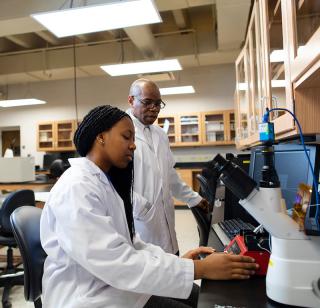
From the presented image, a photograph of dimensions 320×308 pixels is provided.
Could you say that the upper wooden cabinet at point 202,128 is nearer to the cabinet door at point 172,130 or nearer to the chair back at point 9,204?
the cabinet door at point 172,130

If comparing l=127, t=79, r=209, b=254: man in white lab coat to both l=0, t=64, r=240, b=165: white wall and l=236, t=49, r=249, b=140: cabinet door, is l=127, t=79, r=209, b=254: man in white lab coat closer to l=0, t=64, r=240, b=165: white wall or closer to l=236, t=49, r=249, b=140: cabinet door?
l=236, t=49, r=249, b=140: cabinet door

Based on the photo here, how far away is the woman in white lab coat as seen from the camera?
792 mm

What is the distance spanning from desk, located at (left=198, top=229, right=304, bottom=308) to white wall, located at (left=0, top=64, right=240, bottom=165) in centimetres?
546

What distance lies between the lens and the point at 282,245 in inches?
29.2

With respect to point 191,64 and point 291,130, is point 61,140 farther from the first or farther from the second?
point 291,130

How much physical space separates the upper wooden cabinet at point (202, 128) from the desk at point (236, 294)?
5222 mm

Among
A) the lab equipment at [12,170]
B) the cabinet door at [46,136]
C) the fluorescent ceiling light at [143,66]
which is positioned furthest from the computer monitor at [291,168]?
the cabinet door at [46,136]

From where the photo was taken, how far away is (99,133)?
947 millimetres

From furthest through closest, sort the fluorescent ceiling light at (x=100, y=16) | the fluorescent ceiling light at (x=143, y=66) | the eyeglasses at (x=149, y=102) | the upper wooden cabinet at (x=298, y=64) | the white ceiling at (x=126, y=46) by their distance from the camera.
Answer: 1. the white ceiling at (x=126, y=46)
2. the fluorescent ceiling light at (x=143, y=66)
3. the fluorescent ceiling light at (x=100, y=16)
4. the eyeglasses at (x=149, y=102)
5. the upper wooden cabinet at (x=298, y=64)

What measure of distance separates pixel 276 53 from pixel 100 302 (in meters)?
1.18

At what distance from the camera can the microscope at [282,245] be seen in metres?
0.72

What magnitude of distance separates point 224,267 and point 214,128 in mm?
5404

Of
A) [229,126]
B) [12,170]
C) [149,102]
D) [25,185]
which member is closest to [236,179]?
[149,102]

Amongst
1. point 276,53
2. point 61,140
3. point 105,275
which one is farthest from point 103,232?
point 61,140
